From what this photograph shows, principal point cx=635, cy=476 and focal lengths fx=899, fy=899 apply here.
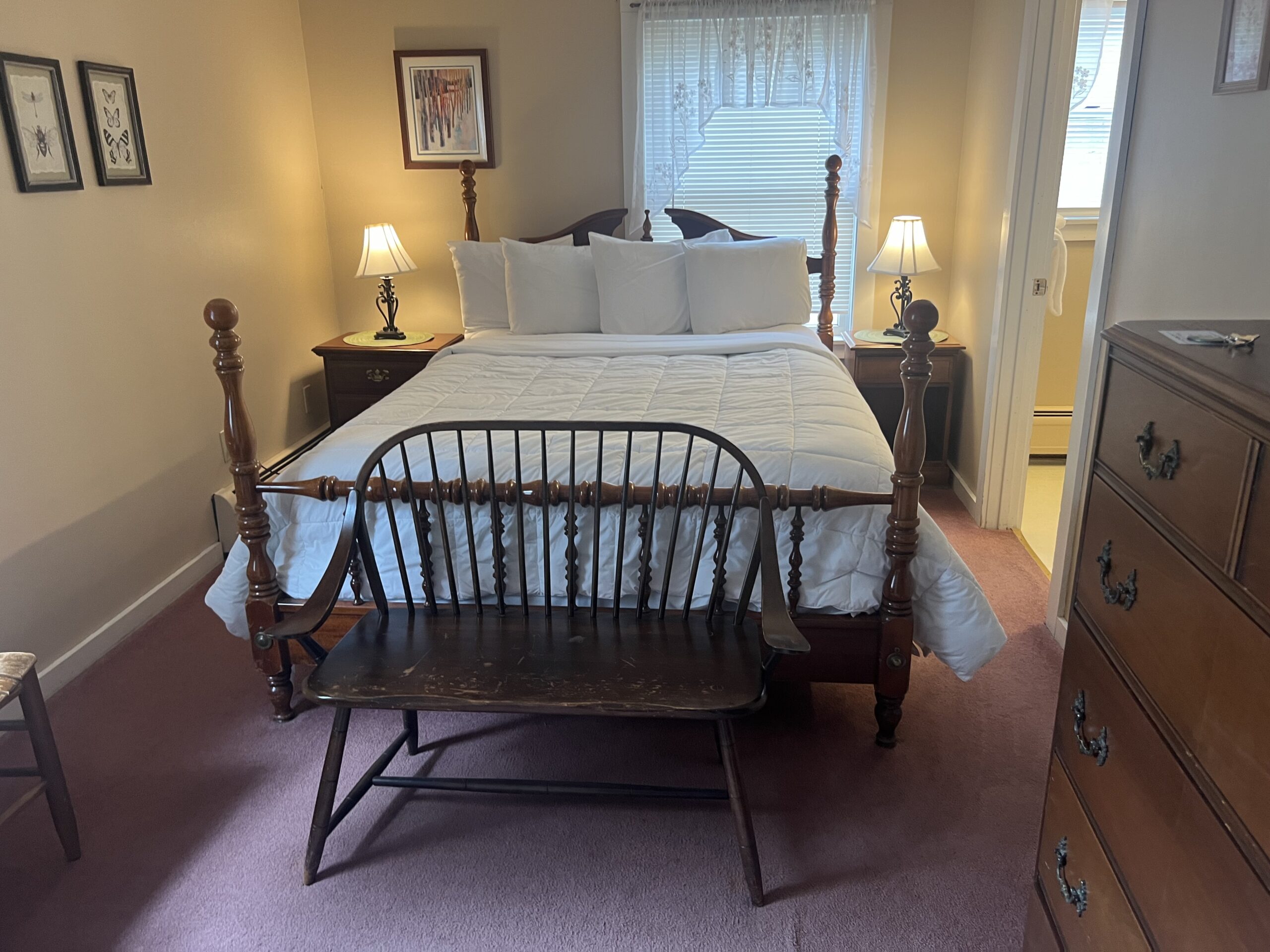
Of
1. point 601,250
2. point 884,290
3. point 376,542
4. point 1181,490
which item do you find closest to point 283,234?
point 601,250

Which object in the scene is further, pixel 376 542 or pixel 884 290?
pixel 884 290

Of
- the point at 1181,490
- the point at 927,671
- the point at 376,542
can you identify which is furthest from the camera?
the point at 927,671

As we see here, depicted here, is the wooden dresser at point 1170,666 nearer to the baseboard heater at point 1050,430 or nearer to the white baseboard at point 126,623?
the white baseboard at point 126,623

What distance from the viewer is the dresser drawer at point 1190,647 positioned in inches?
33.7

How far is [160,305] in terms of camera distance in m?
2.99

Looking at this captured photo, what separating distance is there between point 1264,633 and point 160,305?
10.3 feet

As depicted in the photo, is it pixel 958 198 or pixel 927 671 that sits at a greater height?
pixel 958 198

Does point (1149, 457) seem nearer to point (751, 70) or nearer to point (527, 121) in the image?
point (751, 70)

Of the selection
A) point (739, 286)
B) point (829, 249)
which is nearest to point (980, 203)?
point (829, 249)

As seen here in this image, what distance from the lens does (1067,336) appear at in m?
4.15

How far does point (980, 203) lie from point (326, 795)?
10.4 ft

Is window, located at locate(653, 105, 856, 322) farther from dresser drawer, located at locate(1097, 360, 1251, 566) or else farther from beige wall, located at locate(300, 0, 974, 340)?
dresser drawer, located at locate(1097, 360, 1251, 566)

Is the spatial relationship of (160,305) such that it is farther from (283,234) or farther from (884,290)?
(884,290)

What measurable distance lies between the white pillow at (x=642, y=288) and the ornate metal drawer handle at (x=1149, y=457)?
2.58m
